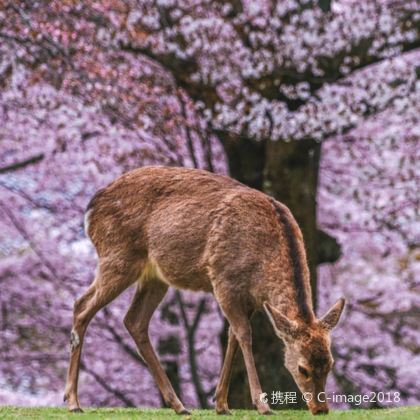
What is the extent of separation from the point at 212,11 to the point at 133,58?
175 centimetres

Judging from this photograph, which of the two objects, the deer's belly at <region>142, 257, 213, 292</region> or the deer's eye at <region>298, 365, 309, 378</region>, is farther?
the deer's belly at <region>142, 257, 213, 292</region>

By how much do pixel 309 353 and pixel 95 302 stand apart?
222cm

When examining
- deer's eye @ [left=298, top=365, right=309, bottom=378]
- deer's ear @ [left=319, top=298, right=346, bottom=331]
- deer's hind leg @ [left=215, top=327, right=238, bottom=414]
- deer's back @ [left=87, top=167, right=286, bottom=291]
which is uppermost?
deer's back @ [left=87, top=167, right=286, bottom=291]

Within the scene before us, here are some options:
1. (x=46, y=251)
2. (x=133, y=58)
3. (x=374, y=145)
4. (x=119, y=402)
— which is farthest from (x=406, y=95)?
(x=119, y=402)

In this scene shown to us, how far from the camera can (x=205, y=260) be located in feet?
27.1

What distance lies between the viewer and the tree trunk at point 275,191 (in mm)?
12586

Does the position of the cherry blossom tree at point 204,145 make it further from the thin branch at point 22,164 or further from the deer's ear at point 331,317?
the deer's ear at point 331,317

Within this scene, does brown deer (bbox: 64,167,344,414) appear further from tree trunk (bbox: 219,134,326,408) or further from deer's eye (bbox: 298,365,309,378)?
tree trunk (bbox: 219,134,326,408)

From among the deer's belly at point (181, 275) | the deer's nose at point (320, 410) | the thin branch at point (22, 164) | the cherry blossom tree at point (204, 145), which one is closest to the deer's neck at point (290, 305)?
the deer's nose at point (320, 410)

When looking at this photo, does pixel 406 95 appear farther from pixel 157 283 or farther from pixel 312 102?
pixel 157 283

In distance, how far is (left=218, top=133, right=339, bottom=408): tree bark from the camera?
12.6 m

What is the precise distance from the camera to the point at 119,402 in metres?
19.2

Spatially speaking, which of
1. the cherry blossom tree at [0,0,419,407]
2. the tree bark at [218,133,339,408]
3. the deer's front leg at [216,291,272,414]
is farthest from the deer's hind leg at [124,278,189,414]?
the cherry blossom tree at [0,0,419,407]

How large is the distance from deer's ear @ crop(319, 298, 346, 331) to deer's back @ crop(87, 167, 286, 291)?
2.46 feet
